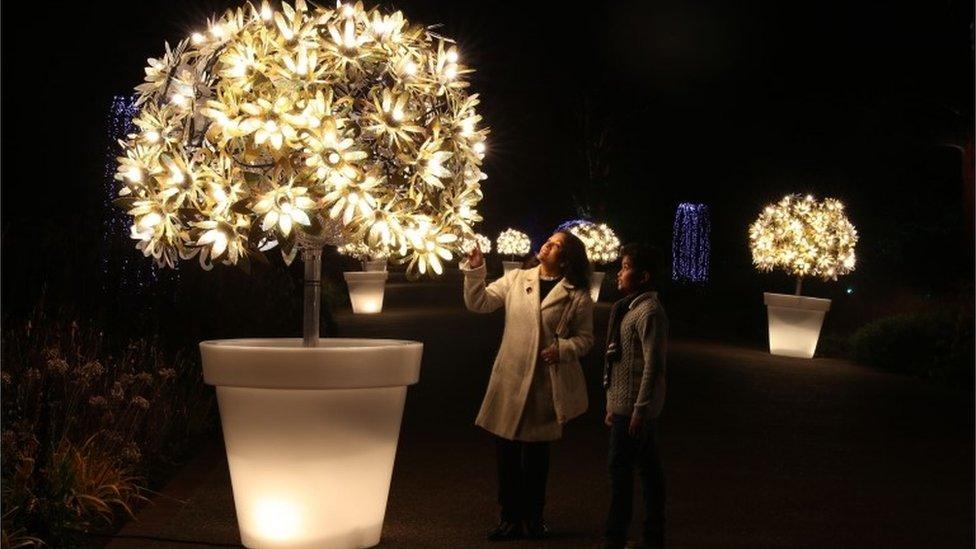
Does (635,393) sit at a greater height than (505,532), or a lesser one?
greater

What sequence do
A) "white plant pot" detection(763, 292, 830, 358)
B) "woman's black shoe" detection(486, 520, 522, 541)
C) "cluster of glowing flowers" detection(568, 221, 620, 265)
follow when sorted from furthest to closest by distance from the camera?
"cluster of glowing flowers" detection(568, 221, 620, 265), "white plant pot" detection(763, 292, 830, 358), "woman's black shoe" detection(486, 520, 522, 541)

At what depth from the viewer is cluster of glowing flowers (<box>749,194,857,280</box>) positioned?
2367 centimetres

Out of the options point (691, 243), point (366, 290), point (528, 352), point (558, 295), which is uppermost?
point (691, 243)

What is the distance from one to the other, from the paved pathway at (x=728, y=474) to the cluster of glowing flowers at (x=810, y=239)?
5.93m

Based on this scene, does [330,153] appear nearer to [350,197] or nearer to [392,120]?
[350,197]

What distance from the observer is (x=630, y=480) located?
741cm

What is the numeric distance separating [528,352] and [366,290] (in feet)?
78.5

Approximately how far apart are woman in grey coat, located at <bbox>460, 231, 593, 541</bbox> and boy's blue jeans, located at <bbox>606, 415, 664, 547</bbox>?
50 centimetres

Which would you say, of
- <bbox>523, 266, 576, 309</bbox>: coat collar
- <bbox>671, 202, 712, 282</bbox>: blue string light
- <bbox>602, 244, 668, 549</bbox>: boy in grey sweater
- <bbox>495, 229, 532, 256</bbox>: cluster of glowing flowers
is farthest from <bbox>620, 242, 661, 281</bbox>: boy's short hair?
<bbox>495, 229, 532, 256</bbox>: cluster of glowing flowers

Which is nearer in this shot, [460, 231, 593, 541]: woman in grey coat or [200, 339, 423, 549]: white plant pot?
[200, 339, 423, 549]: white plant pot

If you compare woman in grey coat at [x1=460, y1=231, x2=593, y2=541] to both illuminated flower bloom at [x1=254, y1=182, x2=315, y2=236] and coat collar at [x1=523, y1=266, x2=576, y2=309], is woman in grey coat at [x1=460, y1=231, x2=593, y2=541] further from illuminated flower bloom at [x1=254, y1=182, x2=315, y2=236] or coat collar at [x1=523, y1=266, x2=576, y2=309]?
illuminated flower bloom at [x1=254, y1=182, x2=315, y2=236]

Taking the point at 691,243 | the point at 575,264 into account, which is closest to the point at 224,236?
the point at 575,264

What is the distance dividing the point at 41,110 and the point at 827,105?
926 inches

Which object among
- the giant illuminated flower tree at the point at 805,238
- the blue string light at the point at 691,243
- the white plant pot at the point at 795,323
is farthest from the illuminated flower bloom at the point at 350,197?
the blue string light at the point at 691,243
